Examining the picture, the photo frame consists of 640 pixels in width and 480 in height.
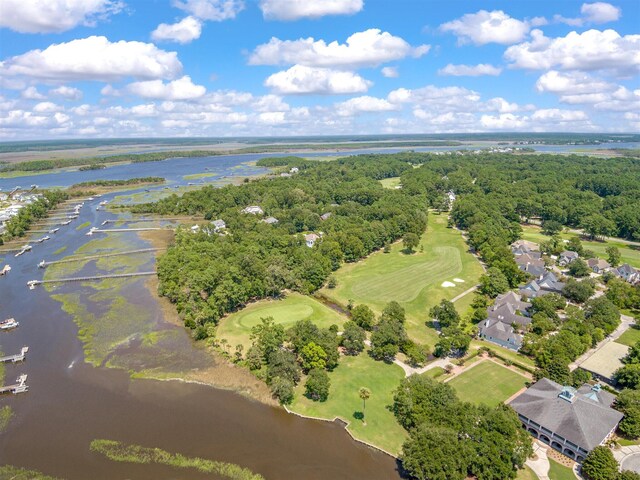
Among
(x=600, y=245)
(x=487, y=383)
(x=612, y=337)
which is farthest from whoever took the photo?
(x=600, y=245)

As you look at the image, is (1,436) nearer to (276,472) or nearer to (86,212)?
(276,472)

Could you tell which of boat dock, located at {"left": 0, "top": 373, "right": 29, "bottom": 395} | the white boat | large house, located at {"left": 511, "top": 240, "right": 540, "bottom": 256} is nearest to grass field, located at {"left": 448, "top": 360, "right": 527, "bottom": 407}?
large house, located at {"left": 511, "top": 240, "right": 540, "bottom": 256}

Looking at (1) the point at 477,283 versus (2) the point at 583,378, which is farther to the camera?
(1) the point at 477,283

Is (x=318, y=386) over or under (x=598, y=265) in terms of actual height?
under

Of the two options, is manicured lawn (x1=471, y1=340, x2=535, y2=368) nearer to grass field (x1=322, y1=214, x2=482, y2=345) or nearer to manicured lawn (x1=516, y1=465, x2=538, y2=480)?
grass field (x1=322, y1=214, x2=482, y2=345)

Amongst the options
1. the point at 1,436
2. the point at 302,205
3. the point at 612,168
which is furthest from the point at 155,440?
the point at 612,168

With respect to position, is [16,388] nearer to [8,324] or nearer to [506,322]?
[8,324]

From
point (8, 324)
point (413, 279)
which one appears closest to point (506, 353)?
point (413, 279)
